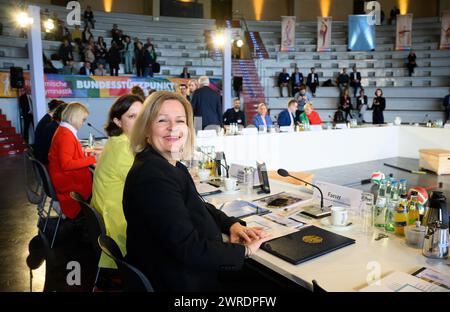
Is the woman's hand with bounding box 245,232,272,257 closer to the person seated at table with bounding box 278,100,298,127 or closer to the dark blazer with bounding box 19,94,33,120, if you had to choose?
the person seated at table with bounding box 278,100,298,127

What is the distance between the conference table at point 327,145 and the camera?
5449mm

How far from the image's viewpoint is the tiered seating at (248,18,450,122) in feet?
41.7

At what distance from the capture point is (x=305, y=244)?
5.06 ft

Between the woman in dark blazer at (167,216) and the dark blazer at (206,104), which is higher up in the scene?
the dark blazer at (206,104)

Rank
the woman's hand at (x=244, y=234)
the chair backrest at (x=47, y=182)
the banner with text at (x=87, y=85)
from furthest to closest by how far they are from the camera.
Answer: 1. the banner with text at (x=87, y=85)
2. the chair backrest at (x=47, y=182)
3. the woman's hand at (x=244, y=234)

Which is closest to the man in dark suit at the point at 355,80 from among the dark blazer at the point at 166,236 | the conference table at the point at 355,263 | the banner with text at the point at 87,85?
the banner with text at the point at 87,85

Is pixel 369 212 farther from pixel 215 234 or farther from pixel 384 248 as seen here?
pixel 215 234

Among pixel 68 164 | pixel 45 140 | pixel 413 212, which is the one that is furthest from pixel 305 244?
pixel 45 140

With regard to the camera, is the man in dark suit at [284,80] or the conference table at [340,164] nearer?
the conference table at [340,164]

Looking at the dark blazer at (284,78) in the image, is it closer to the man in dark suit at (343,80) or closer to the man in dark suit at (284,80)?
the man in dark suit at (284,80)

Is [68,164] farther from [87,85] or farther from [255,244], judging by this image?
[87,85]

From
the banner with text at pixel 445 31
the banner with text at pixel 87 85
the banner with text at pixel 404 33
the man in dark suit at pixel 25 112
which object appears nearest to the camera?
the man in dark suit at pixel 25 112

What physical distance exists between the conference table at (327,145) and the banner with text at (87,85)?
3851 millimetres

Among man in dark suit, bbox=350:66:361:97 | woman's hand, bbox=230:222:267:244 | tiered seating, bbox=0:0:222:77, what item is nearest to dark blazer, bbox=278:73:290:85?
man in dark suit, bbox=350:66:361:97
